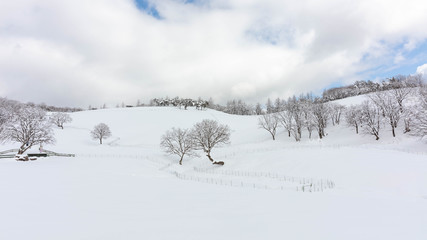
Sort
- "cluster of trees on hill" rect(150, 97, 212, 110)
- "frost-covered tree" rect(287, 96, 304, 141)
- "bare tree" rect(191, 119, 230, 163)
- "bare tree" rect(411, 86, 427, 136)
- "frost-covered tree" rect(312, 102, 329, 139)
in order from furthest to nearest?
"cluster of trees on hill" rect(150, 97, 212, 110)
"frost-covered tree" rect(287, 96, 304, 141)
"frost-covered tree" rect(312, 102, 329, 139)
"bare tree" rect(191, 119, 230, 163)
"bare tree" rect(411, 86, 427, 136)

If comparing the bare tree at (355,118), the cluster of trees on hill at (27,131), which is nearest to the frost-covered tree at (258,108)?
the bare tree at (355,118)

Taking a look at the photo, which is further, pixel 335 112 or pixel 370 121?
pixel 335 112

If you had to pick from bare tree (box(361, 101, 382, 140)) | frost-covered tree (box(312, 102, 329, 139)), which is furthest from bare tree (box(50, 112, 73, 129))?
bare tree (box(361, 101, 382, 140))

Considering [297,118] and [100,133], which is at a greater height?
[297,118]

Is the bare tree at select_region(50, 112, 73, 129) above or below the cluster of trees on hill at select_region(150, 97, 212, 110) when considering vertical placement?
Answer: below

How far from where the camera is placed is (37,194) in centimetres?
1214

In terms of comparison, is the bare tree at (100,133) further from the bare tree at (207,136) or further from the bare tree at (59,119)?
the bare tree at (207,136)

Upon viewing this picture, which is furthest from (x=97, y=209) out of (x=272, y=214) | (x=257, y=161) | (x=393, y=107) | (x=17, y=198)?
(x=393, y=107)

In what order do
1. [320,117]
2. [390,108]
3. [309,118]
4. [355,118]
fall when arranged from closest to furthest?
[390,108]
[355,118]
[320,117]
[309,118]

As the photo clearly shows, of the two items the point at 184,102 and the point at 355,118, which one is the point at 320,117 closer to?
the point at 355,118

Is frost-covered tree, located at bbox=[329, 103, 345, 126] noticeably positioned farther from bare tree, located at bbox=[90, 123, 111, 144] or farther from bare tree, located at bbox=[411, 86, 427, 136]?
bare tree, located at bbox=[90, 123, 111, 144]

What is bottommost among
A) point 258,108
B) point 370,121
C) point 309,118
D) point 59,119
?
point 370,121

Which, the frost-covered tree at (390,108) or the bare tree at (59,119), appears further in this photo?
the bare tree at (59,119)

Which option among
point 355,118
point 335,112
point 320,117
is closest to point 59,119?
point 320,117
